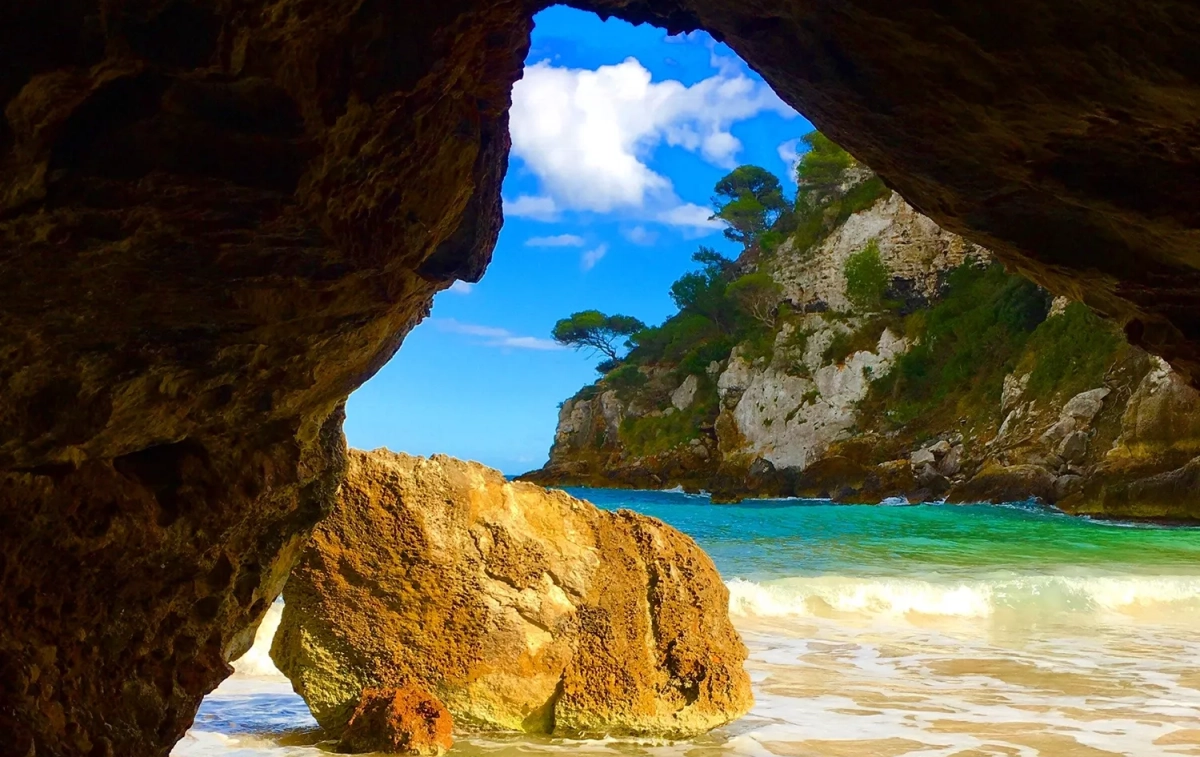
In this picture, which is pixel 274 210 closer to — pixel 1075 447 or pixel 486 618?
pixel 486 618

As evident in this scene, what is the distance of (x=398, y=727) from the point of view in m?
5.07

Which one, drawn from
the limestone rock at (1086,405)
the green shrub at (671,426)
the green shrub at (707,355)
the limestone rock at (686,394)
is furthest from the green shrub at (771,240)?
the limestone rock at (1086,405)

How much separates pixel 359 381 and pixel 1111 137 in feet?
8.12

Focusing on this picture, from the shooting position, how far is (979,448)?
31.3m

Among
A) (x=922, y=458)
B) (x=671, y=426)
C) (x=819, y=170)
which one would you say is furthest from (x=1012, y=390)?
(x=819, y=170)

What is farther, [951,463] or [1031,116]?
[951,463]

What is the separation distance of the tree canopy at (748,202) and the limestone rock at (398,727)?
174 feet

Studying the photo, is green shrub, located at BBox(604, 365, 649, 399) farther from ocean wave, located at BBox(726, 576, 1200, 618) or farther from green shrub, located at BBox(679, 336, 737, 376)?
ocean wave, located at BBox(726, 576, 1200, 618)

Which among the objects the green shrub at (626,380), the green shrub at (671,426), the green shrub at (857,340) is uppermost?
the green shrub at (857,340)

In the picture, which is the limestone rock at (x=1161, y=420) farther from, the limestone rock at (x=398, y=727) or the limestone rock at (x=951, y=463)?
the limestone rock at (x=398, y=727)

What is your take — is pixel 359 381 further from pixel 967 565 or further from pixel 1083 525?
pixel 1083 525

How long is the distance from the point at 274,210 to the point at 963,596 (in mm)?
11503

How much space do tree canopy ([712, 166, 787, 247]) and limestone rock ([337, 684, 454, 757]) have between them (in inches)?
2094

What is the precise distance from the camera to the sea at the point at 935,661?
18.4ft
